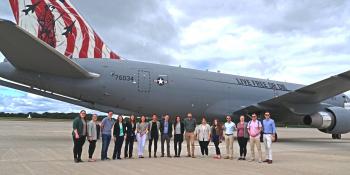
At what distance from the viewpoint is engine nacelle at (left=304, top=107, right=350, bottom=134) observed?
21.3 m

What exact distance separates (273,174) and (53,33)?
1335cm

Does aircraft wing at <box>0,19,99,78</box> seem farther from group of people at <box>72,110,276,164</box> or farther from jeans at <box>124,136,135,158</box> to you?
jeans at <box>124,136,135,158</box>

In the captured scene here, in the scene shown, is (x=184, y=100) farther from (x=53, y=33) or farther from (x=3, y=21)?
(x=3, y=21)

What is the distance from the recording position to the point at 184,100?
21359 mm

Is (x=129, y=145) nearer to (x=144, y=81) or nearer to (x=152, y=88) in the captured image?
(x=144, y=81)

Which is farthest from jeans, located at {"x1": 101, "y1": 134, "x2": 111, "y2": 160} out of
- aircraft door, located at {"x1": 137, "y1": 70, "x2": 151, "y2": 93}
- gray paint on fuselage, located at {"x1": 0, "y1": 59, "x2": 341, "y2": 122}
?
aircraft door, located at {"x1": 137, "y1": 70, "x2": 151, "y2": 93}

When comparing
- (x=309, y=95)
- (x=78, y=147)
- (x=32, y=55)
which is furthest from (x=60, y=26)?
(x=309, y=95)

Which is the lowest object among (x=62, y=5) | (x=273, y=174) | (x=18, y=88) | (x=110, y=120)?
(x=273, y=174)

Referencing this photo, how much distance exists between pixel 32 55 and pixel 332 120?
16007 mm

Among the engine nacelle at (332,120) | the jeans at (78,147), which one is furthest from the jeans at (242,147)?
the engine nacelle at (332,120)

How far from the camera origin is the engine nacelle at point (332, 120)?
21.3 m

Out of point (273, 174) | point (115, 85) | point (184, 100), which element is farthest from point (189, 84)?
point (273, 174)

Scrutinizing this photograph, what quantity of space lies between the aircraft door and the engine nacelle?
9390 mm

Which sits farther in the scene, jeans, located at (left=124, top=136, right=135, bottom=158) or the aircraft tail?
the aircraft tail
